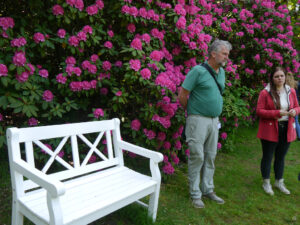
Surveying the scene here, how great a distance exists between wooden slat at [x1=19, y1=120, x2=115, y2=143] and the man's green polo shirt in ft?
3.23

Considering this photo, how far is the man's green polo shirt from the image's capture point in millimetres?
2951

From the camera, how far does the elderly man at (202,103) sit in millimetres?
2959

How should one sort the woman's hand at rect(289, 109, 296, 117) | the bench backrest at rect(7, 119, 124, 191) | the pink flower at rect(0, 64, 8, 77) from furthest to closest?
A: the woman's hand at rect(289, 109, 296, 117) < the pink flower at rect(0, 64, 8, 77) < the bench backrest at rect(7, 119, 124, 191)

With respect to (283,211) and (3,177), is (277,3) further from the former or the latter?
(3,177)

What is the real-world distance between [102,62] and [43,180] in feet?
5.82

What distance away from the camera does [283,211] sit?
3.31m

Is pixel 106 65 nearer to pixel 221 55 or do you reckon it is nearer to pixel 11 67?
pixel 11 67

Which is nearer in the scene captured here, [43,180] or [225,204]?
[43,180]

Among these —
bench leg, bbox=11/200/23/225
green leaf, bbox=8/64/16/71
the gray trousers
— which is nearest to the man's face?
the gray trousers

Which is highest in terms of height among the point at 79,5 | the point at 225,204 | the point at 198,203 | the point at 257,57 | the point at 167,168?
the point at 79,5

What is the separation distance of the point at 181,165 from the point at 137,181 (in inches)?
84.0

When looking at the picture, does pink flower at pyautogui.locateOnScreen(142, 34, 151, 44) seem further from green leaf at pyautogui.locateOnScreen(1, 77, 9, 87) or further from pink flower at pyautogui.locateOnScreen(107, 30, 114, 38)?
green leaf at pyautogui.locateOnScreen(1, 77, 9, 87)

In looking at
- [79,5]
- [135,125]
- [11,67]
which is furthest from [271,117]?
[11,67]

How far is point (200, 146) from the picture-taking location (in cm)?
309
